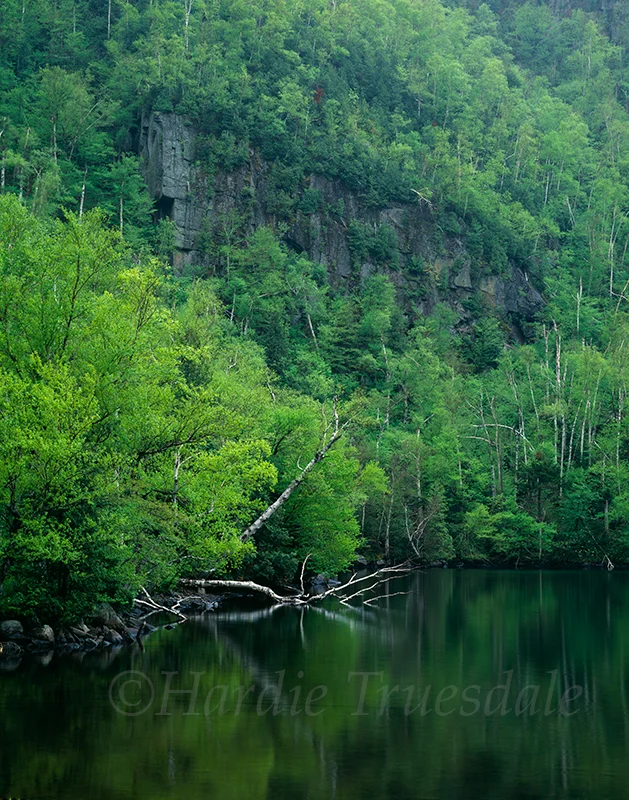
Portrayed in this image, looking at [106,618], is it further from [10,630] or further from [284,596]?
[284,596]

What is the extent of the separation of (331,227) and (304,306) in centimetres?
1550

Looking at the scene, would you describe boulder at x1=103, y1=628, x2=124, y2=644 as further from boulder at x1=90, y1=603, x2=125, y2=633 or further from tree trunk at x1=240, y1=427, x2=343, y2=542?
tree trunk at x1=240, y1=427, x2=343, y2=542

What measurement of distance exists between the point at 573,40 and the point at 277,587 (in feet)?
529

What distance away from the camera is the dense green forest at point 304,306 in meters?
28.5

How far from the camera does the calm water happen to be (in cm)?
1412

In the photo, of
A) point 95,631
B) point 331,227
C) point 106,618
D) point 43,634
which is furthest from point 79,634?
point 331,227

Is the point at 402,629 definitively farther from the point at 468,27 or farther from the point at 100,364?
the point at 468,27

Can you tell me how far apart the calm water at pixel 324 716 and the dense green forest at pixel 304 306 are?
14.2 feet

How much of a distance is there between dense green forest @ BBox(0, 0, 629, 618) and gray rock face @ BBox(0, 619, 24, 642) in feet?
1.63

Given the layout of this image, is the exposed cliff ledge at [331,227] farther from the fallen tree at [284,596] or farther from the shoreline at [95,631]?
the shoreline at [95,631]

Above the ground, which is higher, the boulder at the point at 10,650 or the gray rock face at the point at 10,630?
the gray rock face at the point at 10,630

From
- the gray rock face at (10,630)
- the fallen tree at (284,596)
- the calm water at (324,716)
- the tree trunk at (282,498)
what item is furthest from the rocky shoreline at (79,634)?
the tree trunk at (282,498)

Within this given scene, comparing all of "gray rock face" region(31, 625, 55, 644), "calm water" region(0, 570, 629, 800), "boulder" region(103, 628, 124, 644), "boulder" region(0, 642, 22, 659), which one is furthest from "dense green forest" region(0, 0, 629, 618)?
"calm water" region(0, 570, 629, 800)

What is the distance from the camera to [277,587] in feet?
141
